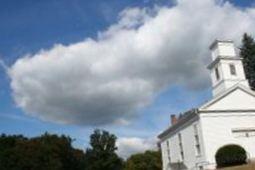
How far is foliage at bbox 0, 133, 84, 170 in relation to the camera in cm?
8331

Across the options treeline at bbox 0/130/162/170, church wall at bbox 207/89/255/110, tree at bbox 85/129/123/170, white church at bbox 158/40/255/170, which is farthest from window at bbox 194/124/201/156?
tree at bbox 85/129/123/170

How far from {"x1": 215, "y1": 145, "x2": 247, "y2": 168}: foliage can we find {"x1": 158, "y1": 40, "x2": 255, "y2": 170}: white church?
5.16 ft

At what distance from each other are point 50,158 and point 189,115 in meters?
45.0

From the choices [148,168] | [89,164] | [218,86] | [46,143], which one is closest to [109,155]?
[89,164]

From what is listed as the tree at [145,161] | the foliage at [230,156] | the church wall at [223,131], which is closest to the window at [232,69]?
the church wall at [223,131]

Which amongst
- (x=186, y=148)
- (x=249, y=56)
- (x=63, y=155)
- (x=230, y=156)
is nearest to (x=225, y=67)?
(x=186, y=148)

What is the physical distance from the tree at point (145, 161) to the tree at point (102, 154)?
5434 millimetres

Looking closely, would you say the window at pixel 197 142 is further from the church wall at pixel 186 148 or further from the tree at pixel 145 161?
the tree at pixel 145 161

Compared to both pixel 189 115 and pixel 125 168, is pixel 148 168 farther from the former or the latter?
pixel 189 115

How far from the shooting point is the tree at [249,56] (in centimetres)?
7175

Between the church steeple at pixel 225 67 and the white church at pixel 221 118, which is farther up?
the church steeple at pixel 225 67

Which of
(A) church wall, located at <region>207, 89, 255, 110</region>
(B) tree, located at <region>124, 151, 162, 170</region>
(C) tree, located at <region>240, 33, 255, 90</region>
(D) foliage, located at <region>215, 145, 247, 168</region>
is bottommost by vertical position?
(D) foliage, located at <region>215, 145, 247, 168</region>

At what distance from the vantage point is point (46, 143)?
3450 inches

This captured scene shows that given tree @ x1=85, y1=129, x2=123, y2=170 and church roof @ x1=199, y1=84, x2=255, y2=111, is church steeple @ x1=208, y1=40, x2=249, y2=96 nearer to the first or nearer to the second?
church roof @ x1=199, y1=84, x2=255, y2=111
